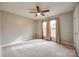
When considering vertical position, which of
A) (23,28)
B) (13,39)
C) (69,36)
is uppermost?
(23,28)

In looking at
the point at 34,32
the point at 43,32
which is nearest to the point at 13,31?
the point at 34,32

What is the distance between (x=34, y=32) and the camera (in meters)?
5.66

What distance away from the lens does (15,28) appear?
15.0 feet

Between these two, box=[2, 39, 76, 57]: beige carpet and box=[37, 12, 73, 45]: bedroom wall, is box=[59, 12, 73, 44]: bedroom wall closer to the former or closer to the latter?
box=[37, 12, 73, 45]: bedroom wall

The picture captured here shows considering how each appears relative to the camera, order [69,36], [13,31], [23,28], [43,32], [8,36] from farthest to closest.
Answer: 1. [43,32]
2. [23,28]
3. [13,31]
4. [8,36]
5. [69,36]

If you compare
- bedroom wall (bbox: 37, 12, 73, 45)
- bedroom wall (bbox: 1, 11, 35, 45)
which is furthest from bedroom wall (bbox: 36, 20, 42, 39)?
bedroom wall (bbox: 37, 12, 73, 45)

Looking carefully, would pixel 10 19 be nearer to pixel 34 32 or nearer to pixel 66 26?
pixel 34 32

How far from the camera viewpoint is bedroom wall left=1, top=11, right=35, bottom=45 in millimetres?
3970

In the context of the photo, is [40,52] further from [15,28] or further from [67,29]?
[15,28]

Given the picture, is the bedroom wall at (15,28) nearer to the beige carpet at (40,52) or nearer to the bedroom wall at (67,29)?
the beige carpet at (40,52)

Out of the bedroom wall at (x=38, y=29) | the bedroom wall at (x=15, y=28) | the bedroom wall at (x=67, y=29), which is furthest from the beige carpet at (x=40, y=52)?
the bedroom wall at (x=38, y=29)

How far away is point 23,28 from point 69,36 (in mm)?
3062

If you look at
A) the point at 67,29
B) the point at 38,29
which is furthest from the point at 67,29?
the point at 38,29

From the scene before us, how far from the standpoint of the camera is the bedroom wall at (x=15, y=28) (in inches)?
156
